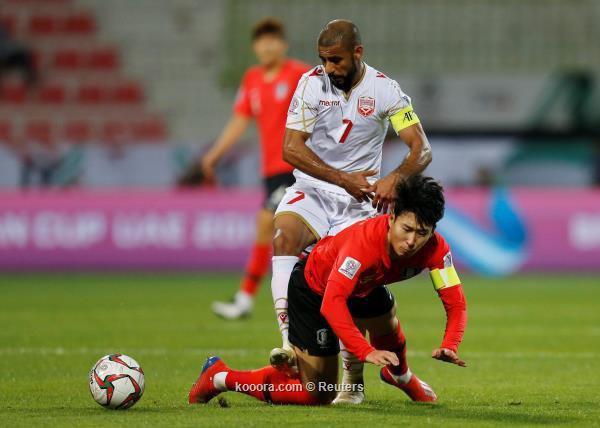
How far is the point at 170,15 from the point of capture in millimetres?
21812

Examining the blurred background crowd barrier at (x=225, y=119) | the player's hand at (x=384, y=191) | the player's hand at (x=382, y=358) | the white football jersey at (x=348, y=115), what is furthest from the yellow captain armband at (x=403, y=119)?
the blurred background crowd barrier at (x=225, y=119)

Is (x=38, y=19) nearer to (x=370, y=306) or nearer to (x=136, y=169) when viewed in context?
(x=136, y=169)

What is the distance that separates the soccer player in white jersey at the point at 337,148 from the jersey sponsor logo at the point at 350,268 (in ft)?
1.72

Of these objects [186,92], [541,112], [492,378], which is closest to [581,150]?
[541,112]

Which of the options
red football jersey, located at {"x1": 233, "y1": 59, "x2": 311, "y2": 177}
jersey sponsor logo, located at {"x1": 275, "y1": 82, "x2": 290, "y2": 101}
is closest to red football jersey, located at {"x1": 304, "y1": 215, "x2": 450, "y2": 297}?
red football jersey, located at {"x1": 233, "y1": 59, "x2": 311, "y2": 177}

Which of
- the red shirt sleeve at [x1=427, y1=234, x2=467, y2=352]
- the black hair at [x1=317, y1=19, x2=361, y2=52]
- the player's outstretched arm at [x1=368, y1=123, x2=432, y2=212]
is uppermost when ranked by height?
the black hair at [x1=317, y1=19, x2=361, y2=52]

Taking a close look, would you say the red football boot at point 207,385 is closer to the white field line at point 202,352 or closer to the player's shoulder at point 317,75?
the player's shoulder at point 317,75

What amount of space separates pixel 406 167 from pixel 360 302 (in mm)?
727

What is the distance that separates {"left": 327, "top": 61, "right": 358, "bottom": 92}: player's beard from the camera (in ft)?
20.9

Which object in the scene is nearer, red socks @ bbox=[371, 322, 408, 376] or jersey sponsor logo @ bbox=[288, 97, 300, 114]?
red socks @ bbox=[371, 322, 408, 376]

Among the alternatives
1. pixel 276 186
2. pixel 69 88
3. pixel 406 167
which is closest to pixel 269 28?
pixel 276 186

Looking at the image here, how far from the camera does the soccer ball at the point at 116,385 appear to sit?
5652 millimetres

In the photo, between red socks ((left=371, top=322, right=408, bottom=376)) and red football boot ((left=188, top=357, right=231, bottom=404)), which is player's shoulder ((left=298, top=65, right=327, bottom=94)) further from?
red football boot ((left=188, top=357, right=231, bottom=404))

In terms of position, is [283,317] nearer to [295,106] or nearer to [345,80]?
[295,106]
